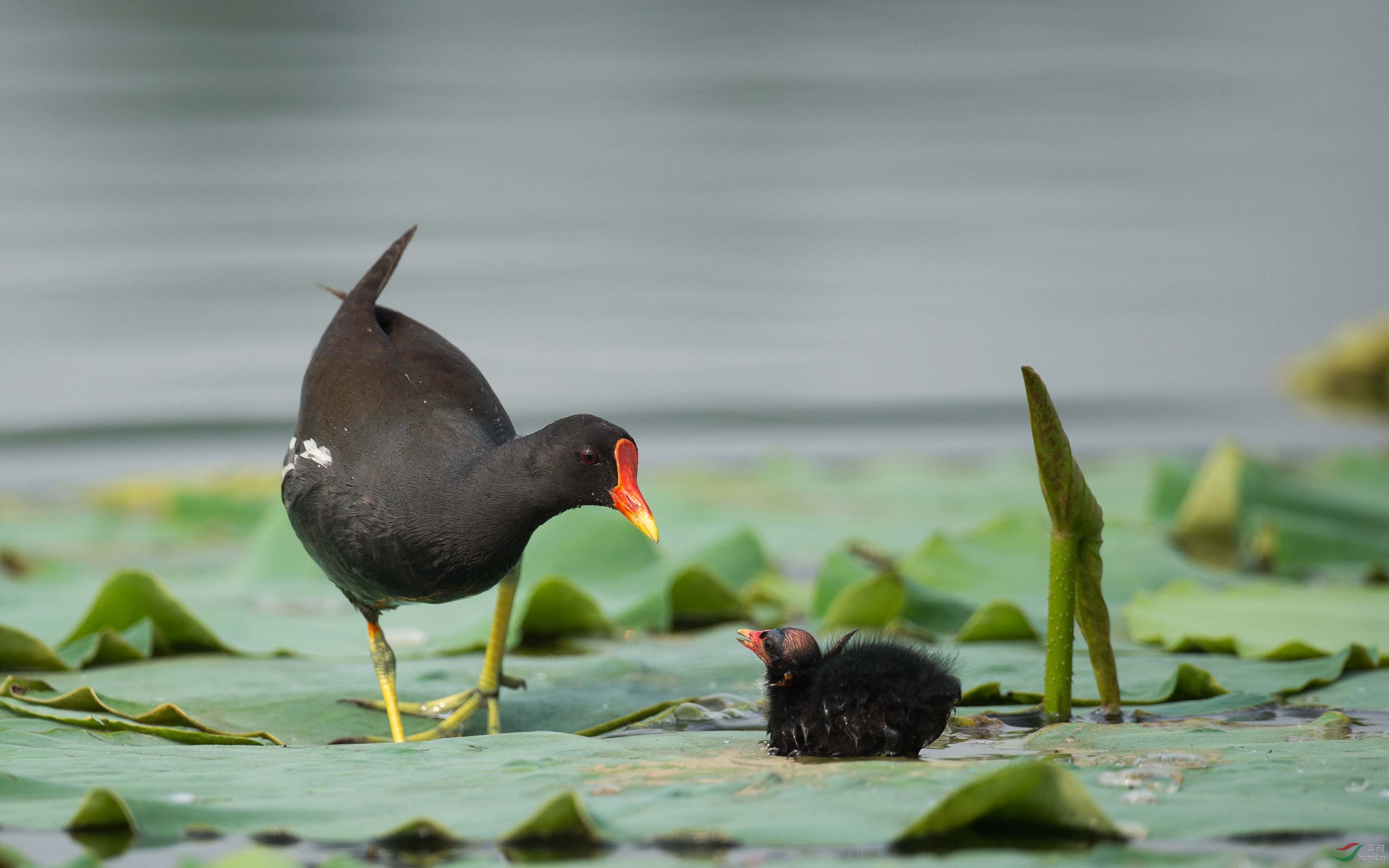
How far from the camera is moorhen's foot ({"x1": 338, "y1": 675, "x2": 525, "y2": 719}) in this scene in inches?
139

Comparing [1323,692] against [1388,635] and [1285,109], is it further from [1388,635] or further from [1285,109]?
[1285,109]

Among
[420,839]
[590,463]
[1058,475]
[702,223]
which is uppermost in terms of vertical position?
[702,223]

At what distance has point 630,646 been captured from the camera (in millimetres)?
4234

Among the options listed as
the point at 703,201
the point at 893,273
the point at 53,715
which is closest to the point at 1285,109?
the point at 703,201

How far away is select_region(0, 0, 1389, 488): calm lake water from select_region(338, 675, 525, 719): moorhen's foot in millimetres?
5156

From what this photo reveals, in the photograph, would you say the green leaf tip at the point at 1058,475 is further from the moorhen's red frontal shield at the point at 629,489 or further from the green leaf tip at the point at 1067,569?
the moorhen's red frontal shield at the point at 629,489

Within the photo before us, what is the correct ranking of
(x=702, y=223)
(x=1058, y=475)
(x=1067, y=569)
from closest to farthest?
1. (x=1058, y=475)
2. (x=1067, y=569)
3. (x=702, y=223)

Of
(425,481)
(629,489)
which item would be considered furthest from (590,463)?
(425,481)

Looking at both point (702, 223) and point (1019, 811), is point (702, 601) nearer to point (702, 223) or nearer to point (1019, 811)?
point (1019, 811)

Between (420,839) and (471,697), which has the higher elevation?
(471,697)

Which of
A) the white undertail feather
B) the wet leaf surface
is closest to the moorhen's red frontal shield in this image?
the wet leaf surface

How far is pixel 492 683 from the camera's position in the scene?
3.58 m

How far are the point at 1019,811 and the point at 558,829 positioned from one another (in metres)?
0.70

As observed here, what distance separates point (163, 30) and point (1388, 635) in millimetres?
31486
